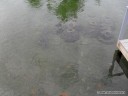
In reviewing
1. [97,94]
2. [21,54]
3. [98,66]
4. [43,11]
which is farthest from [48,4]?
[97,94]

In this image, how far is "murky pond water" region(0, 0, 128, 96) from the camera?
636cm

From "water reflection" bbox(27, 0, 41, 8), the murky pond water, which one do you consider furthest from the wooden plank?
"water reflection" bbox(27, 0, 41, 8)

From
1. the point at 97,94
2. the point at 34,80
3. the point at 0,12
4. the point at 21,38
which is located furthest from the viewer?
the point at 0,12

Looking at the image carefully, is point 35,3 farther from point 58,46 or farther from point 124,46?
point 124,46

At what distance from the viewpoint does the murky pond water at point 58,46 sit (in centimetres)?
636

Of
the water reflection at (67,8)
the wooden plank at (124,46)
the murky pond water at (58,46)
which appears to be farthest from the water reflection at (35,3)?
the wooden plank at (124,46)

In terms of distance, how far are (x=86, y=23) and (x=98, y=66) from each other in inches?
113

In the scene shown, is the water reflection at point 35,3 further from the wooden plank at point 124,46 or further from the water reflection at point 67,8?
the wooden plank at point 124,46

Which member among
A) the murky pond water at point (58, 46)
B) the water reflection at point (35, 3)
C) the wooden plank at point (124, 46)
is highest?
the wooden plank at point (124, 46)

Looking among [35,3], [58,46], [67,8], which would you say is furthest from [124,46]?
[35,3]

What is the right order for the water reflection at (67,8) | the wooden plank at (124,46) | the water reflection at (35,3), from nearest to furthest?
the wooden plank at (124,46)
the water reflection at (67,8)
the water reflection at (35,3)

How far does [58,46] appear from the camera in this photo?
7977 mm

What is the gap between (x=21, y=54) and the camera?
7.61 metres

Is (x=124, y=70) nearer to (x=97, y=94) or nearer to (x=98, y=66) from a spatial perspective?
(x=98, y=66)
